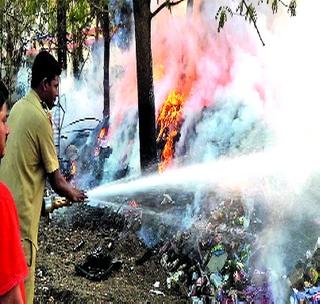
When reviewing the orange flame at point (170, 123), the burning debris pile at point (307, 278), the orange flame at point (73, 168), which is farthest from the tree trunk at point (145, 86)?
the burning debris pile at point (307, 278)

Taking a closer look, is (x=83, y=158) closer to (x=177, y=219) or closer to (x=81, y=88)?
(x=81, y=88)

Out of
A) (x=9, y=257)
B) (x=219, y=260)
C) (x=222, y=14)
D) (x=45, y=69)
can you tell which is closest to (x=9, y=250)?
(x=9, y=257)

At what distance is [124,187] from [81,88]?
1.13 metres

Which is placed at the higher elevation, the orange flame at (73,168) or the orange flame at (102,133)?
the orange flame at (102,133)

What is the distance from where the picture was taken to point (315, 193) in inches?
173

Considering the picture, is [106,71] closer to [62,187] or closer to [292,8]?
[292,8]

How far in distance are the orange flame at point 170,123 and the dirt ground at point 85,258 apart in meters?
0.71

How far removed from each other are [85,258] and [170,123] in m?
1.39

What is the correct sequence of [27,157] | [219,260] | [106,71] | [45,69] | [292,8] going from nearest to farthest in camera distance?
[27,157]
[45,69]
[292,8]
[219,260]
[106,71]

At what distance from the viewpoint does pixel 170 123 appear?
213 inches

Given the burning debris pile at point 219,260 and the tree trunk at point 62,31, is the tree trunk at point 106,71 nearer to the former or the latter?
the tree trunk at point 62,31

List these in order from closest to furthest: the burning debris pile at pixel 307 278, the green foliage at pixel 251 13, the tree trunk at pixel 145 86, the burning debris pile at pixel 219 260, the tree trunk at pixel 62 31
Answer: the burning debris pile at pixel 307 278
the burning debris pile at pixel 219 260
the green foliage at pixel 251 13
the tree trunk at pixel 145 86
the tree trunk at pixel 62 31

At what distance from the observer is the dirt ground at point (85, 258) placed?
5117mm

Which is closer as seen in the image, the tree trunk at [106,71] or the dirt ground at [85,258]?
the dirt ground at [85,258]
